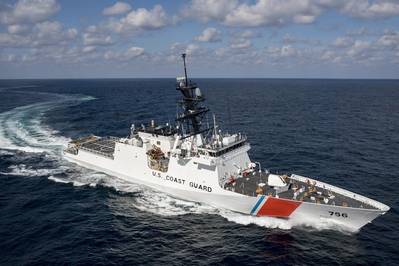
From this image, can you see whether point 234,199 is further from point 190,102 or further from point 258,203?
point 190,102

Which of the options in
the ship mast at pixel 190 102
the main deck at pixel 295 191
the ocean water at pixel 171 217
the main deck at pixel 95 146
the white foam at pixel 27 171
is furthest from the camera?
the main deck at pixel 95 146

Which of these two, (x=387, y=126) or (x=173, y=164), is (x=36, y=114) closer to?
(x=173, y=164)

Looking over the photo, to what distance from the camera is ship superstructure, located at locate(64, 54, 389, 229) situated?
28.5 m

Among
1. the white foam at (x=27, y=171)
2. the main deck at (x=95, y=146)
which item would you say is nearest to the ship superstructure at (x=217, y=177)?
the main deck at (x=95, y=146)

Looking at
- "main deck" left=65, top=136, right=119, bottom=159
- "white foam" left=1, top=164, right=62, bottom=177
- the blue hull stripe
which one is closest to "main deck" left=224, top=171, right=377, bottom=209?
the blue hull stripe

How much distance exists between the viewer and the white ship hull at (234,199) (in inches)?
1094

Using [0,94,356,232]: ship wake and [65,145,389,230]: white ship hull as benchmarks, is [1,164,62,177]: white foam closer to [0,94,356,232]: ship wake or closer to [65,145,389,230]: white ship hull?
[0,94,356,232]: ship wake

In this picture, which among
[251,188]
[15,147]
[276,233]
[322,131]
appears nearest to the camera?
[276,233]

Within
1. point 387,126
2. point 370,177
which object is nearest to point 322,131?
point 387,126

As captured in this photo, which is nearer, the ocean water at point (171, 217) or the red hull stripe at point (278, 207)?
the ocean water at point (171, 217)

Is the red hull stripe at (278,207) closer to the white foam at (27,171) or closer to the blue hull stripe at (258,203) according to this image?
the blue hull stripe at (258,203)

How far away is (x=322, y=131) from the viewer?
6250cm

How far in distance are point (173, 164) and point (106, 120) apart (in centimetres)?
4363

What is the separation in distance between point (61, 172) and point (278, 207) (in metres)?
27.0
